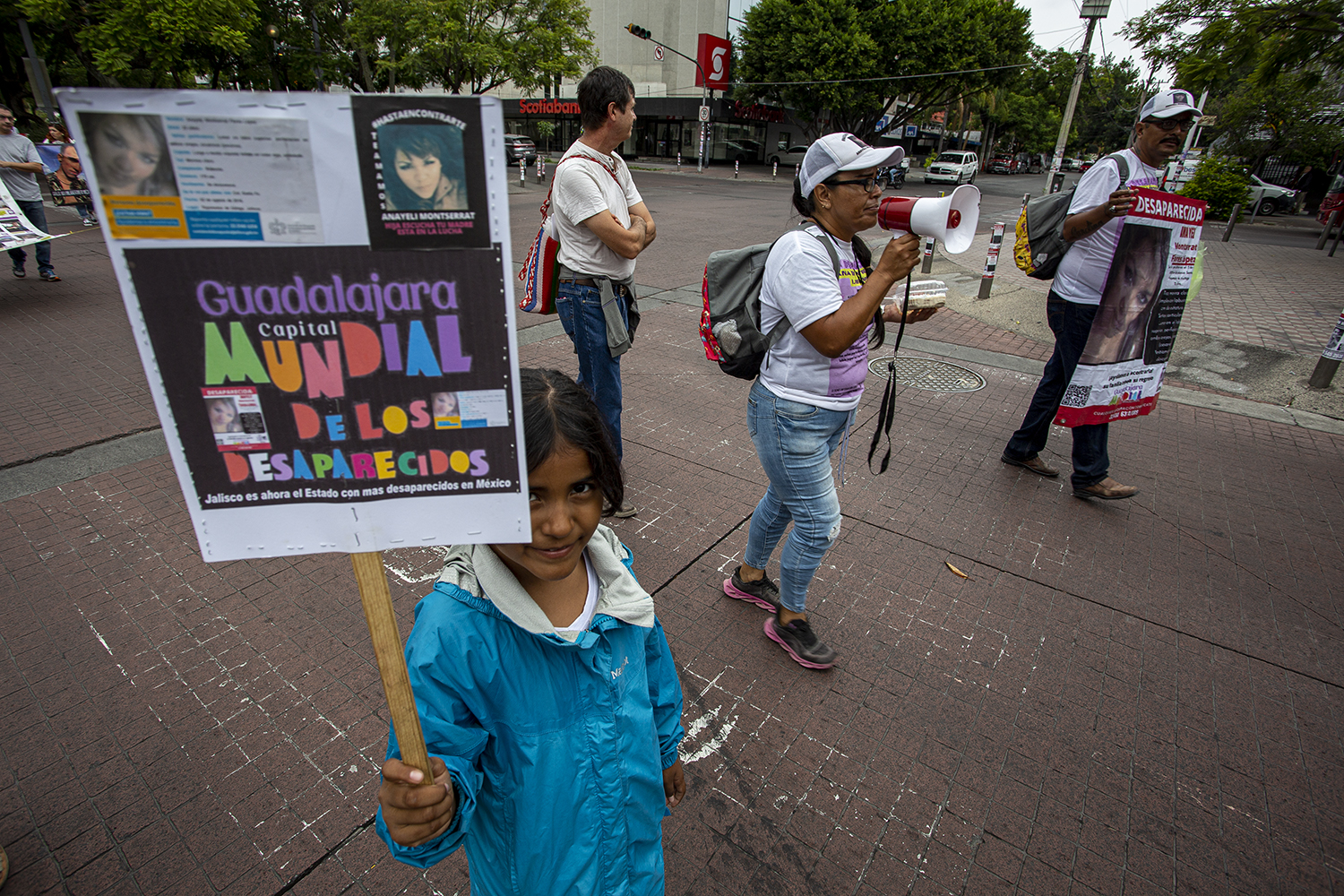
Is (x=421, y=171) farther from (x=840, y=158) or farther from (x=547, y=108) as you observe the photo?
(x=547, y=108)

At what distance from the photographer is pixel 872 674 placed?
2.79 meters

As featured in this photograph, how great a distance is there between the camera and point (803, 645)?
283 cm

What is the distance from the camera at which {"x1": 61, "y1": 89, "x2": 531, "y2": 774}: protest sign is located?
0.81 meters

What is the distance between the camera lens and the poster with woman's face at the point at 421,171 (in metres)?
0.83

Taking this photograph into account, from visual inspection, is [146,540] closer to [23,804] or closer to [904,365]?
[23,804]

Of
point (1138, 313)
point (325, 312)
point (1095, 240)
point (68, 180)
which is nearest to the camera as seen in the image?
point (325, 312)

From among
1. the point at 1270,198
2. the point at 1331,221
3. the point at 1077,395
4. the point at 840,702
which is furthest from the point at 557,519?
A: the point at 1270,198

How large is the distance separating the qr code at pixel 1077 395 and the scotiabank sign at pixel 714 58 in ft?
109

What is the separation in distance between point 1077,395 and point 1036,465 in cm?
70

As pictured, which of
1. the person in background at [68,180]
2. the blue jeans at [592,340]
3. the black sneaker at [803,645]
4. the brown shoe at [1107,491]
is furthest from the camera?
the person in background at [68,180]

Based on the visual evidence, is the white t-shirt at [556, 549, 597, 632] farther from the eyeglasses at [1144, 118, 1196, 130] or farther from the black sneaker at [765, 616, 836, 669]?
the eyeglasses at [1144, 118, 1196, 130]

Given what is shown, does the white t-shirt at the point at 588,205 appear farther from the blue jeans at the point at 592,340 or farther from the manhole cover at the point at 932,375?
the manhole cover at the point at 932,375

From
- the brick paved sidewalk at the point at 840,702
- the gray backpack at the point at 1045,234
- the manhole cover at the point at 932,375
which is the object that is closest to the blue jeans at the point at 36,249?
the brick paved sidewalk at the point at 840,702

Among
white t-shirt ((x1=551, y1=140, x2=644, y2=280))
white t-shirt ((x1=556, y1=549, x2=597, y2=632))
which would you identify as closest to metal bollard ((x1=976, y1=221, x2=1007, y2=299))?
white t-shirt ((x1=551, y1=140, x2=644, y2=280))
